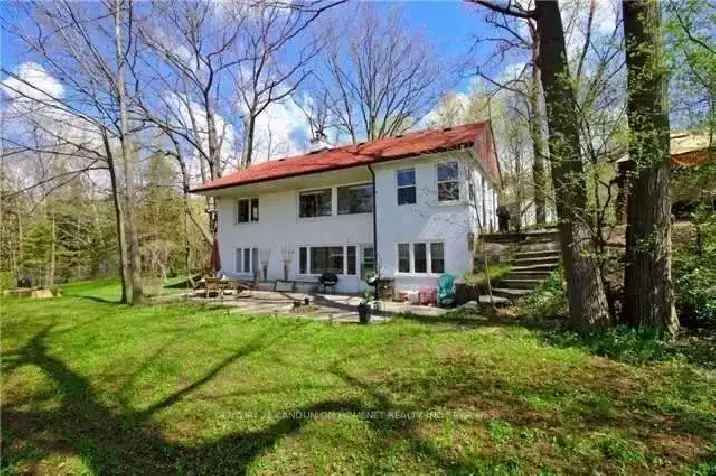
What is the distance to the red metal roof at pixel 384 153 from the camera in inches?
464

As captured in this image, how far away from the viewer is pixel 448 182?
38.0 ft

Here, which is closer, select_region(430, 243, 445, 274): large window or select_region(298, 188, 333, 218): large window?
select_region(430, 243, 445, 274): large window

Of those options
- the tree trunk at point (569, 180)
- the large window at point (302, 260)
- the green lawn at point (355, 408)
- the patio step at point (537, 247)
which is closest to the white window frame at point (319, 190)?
the large window at point (302, 260)

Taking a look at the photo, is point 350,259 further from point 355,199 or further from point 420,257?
point 420,257

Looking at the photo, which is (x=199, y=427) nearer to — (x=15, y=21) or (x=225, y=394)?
(x=225, y=394)

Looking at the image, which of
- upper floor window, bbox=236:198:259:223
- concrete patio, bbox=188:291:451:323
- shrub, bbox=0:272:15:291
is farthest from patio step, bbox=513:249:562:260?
shrub, bbox=0:272:15:291

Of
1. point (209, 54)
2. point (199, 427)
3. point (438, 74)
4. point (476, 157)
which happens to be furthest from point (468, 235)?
point (209, 54)

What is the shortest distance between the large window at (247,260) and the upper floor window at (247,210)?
1396 mm

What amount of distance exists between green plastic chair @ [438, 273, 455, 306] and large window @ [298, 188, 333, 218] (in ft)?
18.2

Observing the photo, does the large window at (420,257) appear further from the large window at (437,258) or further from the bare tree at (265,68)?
the bare tree at (265,68)

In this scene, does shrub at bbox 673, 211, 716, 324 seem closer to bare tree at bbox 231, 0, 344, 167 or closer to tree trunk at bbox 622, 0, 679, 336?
tree trunk at bbox 622, 0, 679, 336

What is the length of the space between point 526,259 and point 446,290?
2441 mm

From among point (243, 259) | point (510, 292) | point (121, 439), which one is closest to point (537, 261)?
point (510, 292)

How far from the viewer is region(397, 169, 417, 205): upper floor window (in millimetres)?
12219
